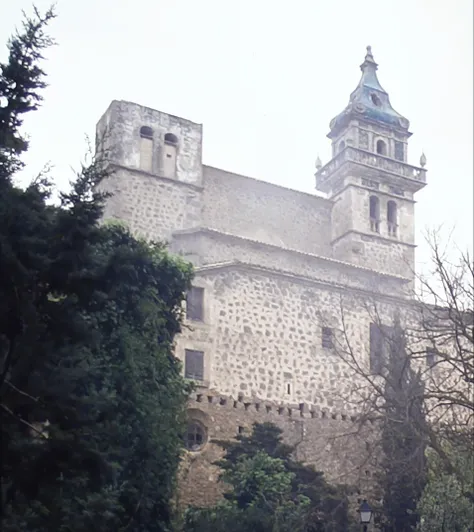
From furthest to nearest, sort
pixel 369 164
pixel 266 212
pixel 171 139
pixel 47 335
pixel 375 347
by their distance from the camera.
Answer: pixel 369 164
pixel 266 212
pixel 171 139
pixel 375 347
pixel 47 335

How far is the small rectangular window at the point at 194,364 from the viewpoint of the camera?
27078 millimetres

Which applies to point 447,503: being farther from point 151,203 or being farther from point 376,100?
point 376,100

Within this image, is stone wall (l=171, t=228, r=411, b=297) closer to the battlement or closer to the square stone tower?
the square stone tower

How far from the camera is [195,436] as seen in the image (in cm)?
2345

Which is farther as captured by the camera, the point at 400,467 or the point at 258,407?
the point at 258,407

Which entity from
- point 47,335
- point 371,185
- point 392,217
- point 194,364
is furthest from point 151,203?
point 47,335

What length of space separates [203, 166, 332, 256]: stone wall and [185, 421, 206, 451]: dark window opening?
43.4 feet

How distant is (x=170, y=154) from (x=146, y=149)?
3.37 ft

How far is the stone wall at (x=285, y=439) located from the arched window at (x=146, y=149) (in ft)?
41.0

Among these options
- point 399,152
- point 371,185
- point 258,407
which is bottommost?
point 258,407

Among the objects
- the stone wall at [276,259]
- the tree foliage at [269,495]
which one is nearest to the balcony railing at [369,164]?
the stone wall at [276,259]

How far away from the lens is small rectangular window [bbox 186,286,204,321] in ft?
91.0

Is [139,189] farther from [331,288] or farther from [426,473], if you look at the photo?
[426,473]

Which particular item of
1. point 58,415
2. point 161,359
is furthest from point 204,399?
point 58,415
